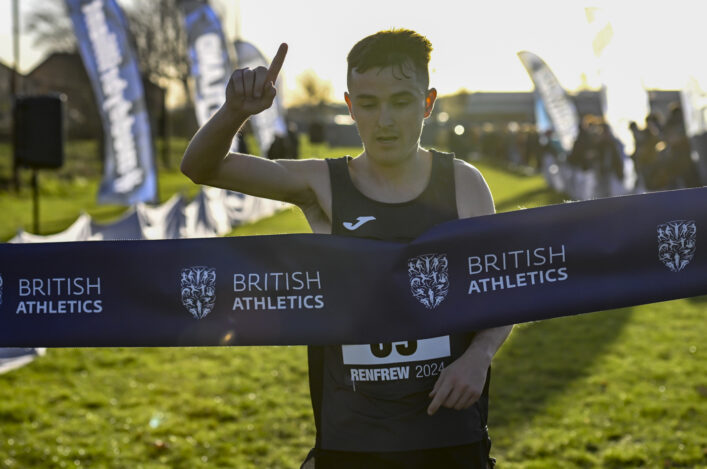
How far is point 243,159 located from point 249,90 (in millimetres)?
285

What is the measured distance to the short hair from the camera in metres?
2.11

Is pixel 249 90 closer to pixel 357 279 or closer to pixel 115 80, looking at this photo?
pixel 357 279

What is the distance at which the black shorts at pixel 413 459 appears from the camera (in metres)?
2.20

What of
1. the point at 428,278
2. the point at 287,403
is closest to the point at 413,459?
the point at 428,278

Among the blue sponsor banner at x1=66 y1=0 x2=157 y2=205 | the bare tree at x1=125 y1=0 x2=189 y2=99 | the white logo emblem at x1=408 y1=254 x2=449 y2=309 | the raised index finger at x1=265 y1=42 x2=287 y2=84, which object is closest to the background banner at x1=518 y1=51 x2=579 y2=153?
the blue sponsor banner at x1=66 y1=0 x2=157 y2=205

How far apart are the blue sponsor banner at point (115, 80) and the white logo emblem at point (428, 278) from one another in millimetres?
14567

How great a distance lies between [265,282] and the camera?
7.84 ft

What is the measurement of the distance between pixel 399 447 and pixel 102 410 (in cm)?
429

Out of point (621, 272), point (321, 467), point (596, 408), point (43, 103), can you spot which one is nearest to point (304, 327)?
point (321, 467)

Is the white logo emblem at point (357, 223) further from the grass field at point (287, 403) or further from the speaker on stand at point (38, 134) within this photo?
the speaker on stand at point (38, 134)

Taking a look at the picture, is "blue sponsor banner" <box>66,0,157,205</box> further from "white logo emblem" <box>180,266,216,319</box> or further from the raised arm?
the raised arm

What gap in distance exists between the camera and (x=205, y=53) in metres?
16.0

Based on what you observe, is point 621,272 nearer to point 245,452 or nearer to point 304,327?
point 304,327

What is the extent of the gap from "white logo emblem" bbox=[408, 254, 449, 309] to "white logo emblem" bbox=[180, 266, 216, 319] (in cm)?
66
